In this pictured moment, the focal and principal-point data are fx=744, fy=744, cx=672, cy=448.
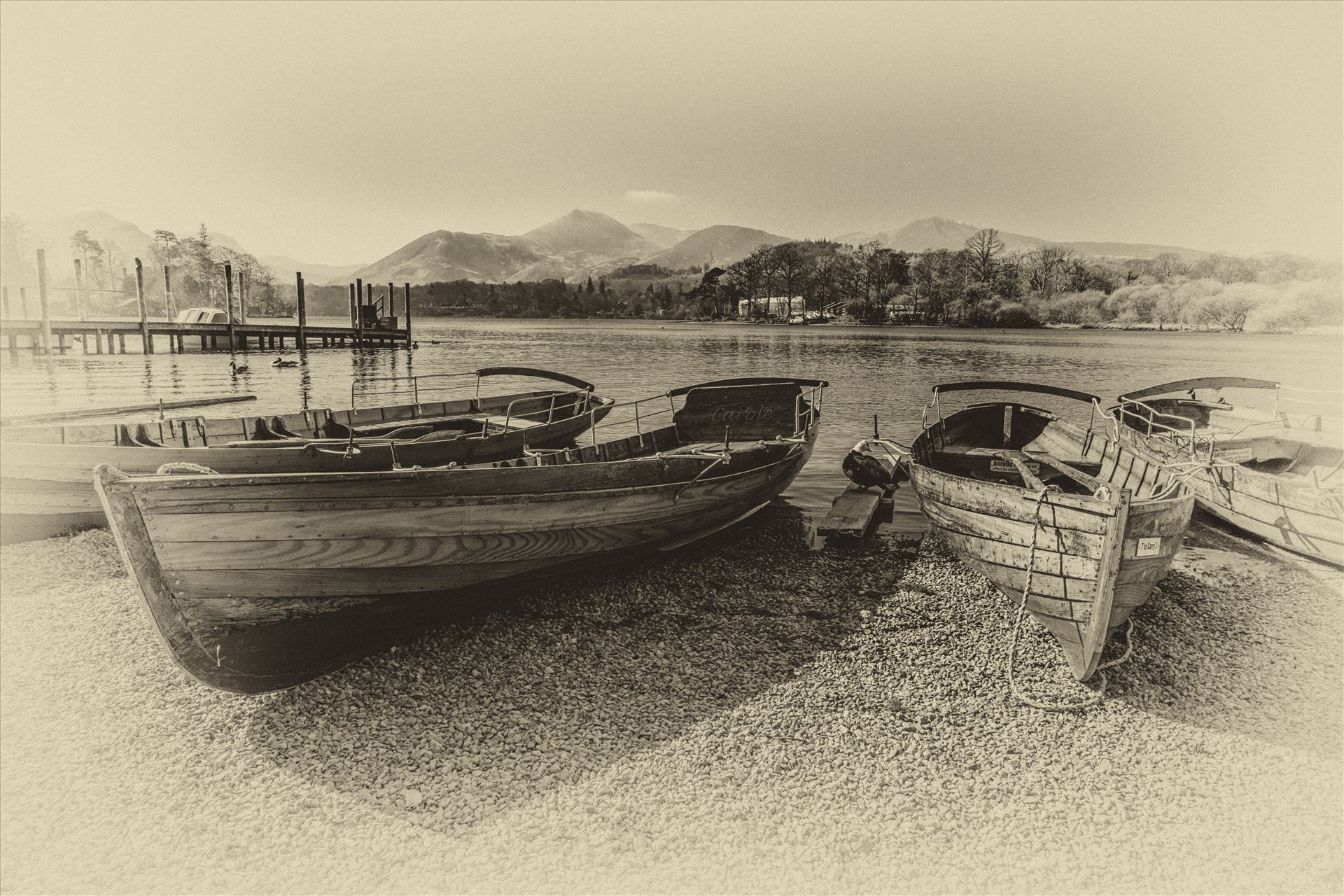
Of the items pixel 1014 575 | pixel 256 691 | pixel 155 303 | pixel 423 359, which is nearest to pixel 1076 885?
pixel 1014 575

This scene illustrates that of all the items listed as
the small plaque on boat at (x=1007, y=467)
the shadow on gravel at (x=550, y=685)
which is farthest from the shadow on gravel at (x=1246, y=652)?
the shadow on gravel at (x=550, y=685)

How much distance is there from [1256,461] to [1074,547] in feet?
28.7

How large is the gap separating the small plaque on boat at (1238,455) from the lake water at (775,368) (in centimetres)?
525

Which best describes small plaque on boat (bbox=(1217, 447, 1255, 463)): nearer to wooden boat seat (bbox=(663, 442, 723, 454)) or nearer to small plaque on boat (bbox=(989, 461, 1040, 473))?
small plaque on boat (bbox=(989, 461, 1040, 473))

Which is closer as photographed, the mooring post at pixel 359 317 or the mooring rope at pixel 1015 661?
the mooring rope at pixel 1015 661

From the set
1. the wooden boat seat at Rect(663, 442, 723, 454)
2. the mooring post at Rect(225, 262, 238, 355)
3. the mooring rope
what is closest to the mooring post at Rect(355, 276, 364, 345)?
the mooring post at Rect(225, 262, 238, 355)

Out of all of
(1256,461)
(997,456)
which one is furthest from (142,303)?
(1256,461)

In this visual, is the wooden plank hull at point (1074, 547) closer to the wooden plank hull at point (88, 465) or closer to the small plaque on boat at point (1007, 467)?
the small plaque on boat at point (1007, 467)

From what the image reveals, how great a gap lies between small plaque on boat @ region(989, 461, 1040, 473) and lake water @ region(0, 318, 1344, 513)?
2.54m

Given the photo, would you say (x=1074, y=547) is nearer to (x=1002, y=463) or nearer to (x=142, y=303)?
(x=1002, y=463)

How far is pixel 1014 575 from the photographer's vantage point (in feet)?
24.4

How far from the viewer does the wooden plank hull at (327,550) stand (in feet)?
18.9

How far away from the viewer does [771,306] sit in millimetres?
167625

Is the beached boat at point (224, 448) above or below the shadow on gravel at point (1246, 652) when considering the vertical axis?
above
